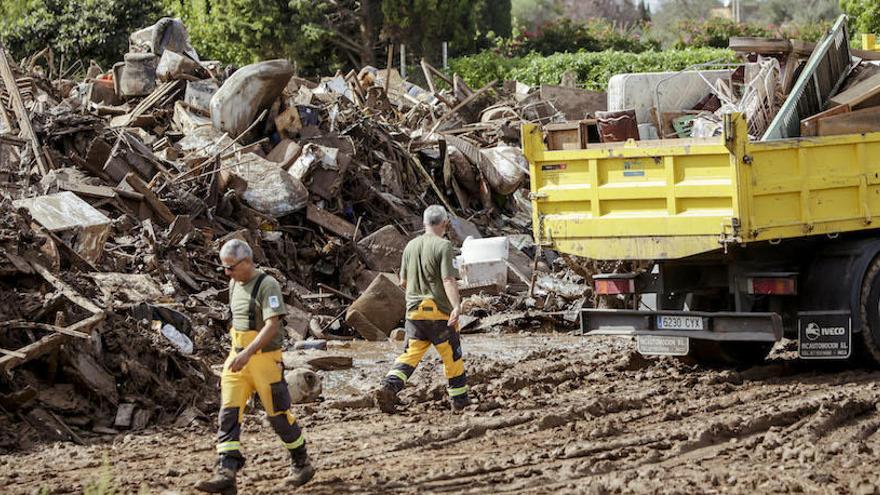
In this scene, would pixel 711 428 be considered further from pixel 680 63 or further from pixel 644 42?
pixel 644 42

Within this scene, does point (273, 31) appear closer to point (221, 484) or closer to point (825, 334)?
point (825, 334)

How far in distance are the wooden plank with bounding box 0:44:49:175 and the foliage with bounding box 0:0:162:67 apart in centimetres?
1735

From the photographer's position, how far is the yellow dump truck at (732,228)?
1033 centimetres

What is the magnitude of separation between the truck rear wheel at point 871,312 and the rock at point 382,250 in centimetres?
748

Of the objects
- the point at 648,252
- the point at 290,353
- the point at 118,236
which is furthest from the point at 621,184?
the point at 118,236

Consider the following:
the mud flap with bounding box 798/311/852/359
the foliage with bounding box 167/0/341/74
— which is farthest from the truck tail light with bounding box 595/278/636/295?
the foliage with bounding box 167/0/341/74

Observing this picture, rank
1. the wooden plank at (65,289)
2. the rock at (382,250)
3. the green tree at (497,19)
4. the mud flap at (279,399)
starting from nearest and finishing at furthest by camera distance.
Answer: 1. the mud flap at (279,399)
2. the wooden plank at (65,289)
3. the rock at (382,250)
4. the green tree at (497,19)

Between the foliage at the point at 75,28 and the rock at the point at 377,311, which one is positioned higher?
the foliage at the point at 75,28

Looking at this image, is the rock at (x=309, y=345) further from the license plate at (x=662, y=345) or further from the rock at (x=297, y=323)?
the license plate at (x=662, y=345)

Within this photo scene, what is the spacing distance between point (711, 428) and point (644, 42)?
36.2 m

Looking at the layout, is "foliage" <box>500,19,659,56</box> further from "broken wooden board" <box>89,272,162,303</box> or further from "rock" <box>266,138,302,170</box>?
"broken wooden board" <box>89,272,162,303</box>

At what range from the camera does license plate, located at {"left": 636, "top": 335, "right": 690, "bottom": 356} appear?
36.3 feet

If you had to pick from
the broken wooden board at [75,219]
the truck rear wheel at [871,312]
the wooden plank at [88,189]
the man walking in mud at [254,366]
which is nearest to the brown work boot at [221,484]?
the man walking in mud at [254,366]

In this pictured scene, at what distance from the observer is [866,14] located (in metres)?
25.2
